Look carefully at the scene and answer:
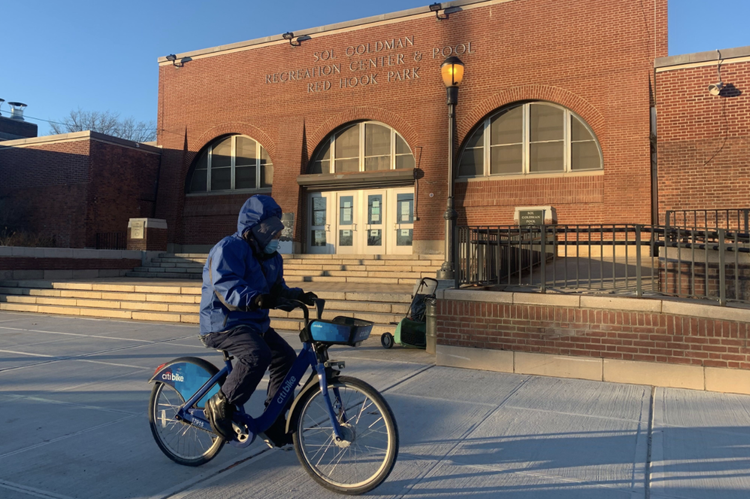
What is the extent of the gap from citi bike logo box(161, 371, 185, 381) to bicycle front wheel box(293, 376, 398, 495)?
93cm

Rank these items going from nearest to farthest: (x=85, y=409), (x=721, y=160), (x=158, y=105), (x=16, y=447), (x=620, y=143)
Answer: (x=16, y=447) → (x=85, y=409) → (x=721, y=160) → (x=620, y=143) → (x=158, y=105)

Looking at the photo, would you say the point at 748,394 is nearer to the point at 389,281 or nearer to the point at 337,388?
the point at 337,388

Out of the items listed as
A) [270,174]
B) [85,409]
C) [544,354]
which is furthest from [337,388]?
[270,174]

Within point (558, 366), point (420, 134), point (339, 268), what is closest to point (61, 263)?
point (339, 268)

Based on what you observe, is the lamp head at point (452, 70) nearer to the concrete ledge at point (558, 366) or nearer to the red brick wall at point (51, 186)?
the concrete ledge at point (558, 366)

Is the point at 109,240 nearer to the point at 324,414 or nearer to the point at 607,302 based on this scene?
the point at 607,302

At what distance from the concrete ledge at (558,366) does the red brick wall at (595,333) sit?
7cm

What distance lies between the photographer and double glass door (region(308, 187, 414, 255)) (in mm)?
19312

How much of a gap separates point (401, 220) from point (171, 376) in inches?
620

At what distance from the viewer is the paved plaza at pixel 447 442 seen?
3566 mm

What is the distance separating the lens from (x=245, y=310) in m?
3.44

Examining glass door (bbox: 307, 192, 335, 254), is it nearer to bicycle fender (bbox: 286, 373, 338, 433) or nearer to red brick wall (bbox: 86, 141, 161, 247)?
red brick wall (bbox: 86, 141, 161, 247)

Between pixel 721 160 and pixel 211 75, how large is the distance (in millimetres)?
17848

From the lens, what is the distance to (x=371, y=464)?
3510 millimetres
